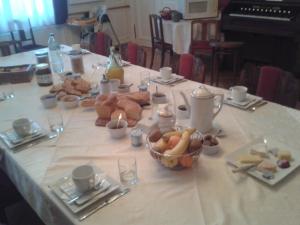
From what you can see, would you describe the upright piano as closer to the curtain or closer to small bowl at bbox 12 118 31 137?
the curtain

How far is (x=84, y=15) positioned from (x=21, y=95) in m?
3.30

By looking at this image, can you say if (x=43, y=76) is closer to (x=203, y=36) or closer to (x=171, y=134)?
(x=171, y=134)

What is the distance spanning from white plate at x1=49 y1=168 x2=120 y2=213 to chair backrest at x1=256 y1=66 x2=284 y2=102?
1.06 m

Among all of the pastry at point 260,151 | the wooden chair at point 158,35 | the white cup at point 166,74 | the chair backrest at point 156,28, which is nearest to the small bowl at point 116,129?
the pastry at point 260,151

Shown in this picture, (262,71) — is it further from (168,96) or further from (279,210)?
(279,210)

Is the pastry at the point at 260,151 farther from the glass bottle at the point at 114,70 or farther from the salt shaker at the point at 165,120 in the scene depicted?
the glass bottle at the point at 114,70

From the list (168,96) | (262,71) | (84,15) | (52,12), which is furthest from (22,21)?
(262,71)

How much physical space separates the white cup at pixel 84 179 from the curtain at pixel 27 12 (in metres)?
3.58

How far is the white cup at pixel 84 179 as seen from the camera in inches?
35.1

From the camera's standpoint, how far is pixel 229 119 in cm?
134

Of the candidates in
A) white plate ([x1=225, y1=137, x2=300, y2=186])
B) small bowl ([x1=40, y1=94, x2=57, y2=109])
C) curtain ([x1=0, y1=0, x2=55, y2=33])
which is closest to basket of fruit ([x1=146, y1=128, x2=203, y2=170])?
white plate ([x1=225, y1=137, x2=300, y2=186])

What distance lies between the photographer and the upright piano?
3213 millimetres

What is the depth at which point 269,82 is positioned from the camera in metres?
1.64

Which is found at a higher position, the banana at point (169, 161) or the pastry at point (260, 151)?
the banana at point (169, 161)
